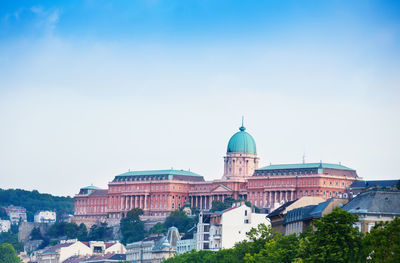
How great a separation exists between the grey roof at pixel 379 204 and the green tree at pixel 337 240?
16.2ft

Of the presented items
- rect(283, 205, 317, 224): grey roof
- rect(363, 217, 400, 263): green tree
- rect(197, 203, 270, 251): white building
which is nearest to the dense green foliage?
rect(363, 217, 400, 263): green tree

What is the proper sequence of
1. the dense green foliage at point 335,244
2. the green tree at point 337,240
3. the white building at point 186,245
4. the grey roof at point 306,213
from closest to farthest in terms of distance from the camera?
the dense green foliage at point 335,244 < the green tree at point 337,240 < the grey roof at point 306,213 < the white building at point 186,245

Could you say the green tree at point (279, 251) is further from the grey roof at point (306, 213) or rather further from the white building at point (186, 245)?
the white building at point (186, 245)

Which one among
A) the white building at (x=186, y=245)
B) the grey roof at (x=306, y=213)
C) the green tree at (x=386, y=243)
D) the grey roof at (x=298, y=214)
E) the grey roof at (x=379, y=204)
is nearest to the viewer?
the green tree at (x=386, y=243)

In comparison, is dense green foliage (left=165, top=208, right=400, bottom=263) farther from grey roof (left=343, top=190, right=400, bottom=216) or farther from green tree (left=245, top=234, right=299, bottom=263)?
grey roof (left=343, top=190, right=400, bottom=216)

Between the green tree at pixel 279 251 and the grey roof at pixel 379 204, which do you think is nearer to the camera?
the grey roof at pixel 379 204

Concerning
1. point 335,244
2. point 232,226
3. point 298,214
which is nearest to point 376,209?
point 335,244

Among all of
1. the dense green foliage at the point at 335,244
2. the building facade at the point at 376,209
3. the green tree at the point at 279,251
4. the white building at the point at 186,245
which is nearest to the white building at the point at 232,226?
the white building at the point at 186,245

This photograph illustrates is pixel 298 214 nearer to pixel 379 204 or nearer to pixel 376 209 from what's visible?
pixel 379 204

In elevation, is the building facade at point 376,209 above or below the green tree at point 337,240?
above

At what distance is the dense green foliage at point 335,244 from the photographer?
86250 mm

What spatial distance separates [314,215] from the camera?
120 m

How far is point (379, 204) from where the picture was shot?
105m

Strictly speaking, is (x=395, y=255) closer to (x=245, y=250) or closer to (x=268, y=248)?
(x=268, y=248)
